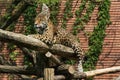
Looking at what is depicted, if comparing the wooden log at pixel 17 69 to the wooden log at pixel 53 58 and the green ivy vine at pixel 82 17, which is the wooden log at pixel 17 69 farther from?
the green ivy vine at pixel 82 17

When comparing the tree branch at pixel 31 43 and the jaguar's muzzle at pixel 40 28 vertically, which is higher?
the jaguar's muzzle at pixel 40 28

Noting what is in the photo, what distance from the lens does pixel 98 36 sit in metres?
13.0

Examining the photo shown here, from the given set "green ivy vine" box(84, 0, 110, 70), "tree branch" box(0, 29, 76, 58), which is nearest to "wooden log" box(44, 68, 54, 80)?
"tree branch" box(0, 29, 76, 58)

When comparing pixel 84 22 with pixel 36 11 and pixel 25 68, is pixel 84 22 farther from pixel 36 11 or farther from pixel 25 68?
pixel 25 68

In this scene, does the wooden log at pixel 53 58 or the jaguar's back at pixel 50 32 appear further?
the jaguar's back at pixel 50 32

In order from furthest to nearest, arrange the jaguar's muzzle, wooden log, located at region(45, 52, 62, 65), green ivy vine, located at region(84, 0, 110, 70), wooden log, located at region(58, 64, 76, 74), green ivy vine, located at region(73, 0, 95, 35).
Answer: green ivy vine, located at region(73, 0, 95, 35) < green ivy vine, located at region(84, 0, 110, 70) < wooden log, located at region(58, 64, 76, 74) < the jaguar's muzzle < wooden log, located at region(45, 52, 62, 65)

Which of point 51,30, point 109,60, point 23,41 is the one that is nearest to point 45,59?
point 51,30

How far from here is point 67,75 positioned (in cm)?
694

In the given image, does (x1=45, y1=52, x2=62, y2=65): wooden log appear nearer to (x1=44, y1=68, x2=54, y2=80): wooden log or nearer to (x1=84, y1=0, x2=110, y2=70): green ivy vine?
(x1=44, y1=68, x2=54, y2=80): wooden log

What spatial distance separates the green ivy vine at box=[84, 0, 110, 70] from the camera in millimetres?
12945

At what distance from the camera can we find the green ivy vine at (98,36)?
12.9 metres

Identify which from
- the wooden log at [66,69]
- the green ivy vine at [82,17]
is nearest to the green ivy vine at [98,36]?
the green ivy vine at [82,17]

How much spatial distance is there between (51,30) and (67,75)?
33.4 inches

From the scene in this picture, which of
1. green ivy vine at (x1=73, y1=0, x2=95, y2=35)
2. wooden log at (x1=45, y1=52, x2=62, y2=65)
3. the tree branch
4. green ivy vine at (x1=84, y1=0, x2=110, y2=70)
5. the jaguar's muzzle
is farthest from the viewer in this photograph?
green ivy vine at (x1=73, y1=0, x2=95, y2=35)
